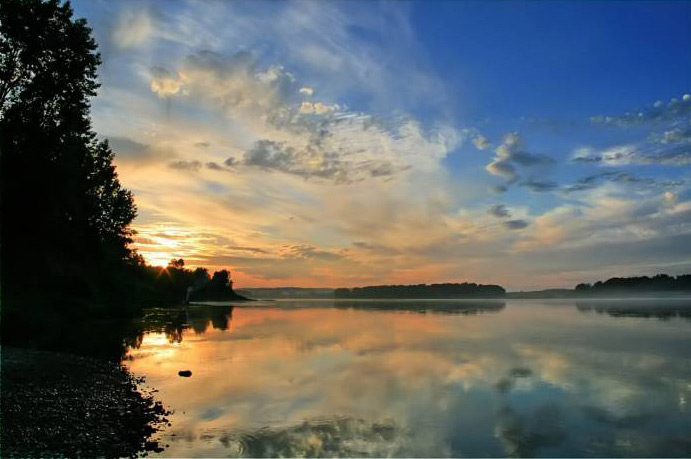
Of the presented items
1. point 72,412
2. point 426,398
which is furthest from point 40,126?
point 426,398

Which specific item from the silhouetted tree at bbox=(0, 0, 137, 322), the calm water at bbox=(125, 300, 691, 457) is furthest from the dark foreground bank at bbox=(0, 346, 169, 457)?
the silhouetted tree at bbox=(0, 0, 137, 322)

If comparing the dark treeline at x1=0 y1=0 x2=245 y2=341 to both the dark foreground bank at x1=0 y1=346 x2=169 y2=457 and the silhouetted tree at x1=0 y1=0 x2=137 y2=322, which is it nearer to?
the silhouetted tree at x1=0 y1=0 x2=137 y2=322

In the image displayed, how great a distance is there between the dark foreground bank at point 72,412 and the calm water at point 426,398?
137 cm

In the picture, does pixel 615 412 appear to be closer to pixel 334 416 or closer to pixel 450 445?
pixel 450 445

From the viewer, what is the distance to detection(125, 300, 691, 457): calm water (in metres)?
18.6

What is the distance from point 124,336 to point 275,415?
41.4 m

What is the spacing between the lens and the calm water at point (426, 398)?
18.6 m

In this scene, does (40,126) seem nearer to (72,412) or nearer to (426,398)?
(72,412)

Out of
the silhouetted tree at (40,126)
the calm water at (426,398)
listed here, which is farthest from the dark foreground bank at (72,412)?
the silhouetted tree at (40,126)

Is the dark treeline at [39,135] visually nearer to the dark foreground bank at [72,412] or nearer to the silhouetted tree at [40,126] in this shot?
the silhouetted tree at [40,126]

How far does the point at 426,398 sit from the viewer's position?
26.4 meters

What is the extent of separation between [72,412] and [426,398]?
17.6 meters

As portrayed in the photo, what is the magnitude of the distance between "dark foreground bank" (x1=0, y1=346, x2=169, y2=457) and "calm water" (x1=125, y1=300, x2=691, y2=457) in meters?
1.37

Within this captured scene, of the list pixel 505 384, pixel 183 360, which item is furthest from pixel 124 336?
pixel 505 384
